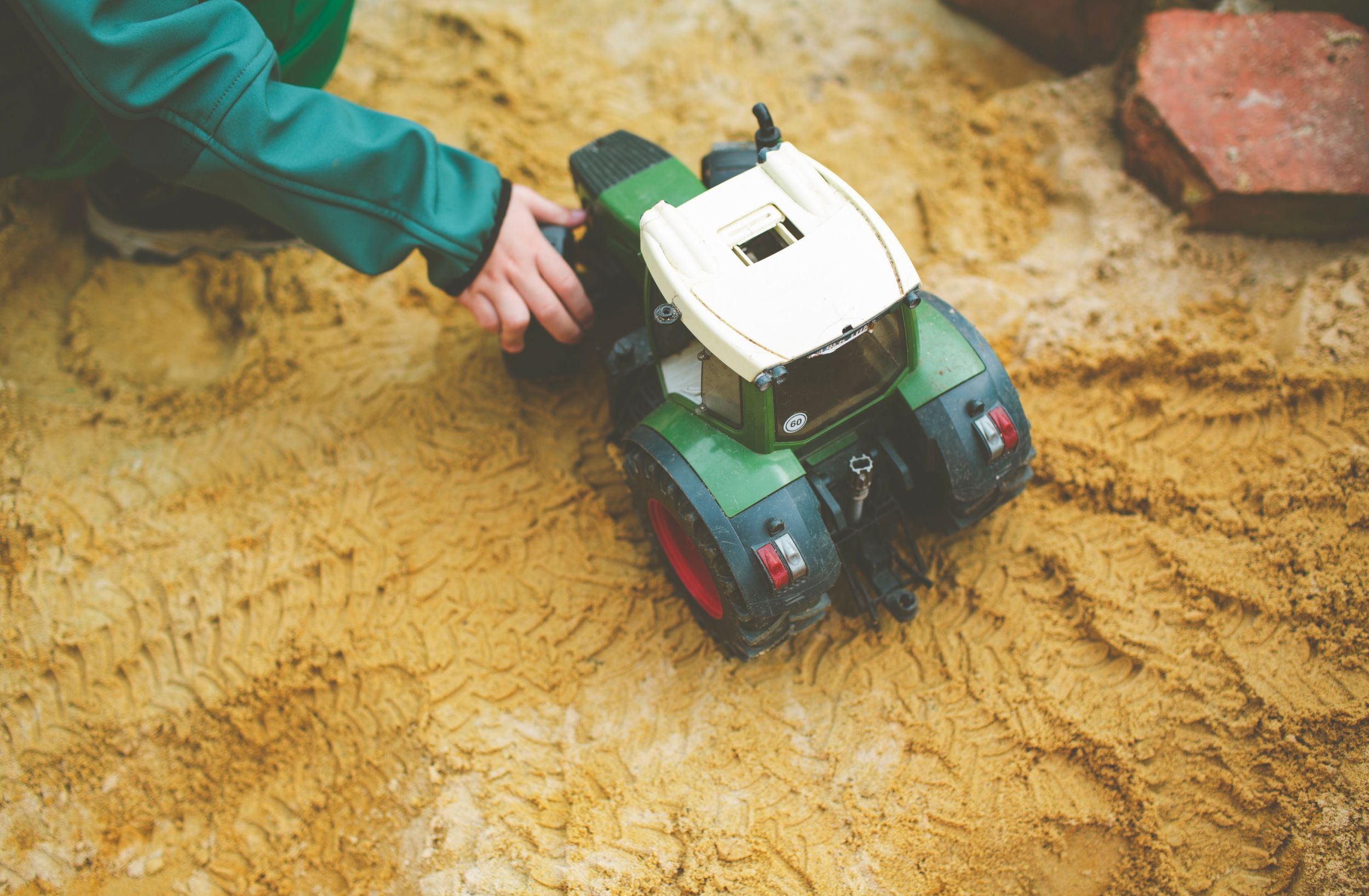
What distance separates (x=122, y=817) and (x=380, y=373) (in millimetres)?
1560

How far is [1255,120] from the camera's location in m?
2.96

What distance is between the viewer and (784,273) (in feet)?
6.40

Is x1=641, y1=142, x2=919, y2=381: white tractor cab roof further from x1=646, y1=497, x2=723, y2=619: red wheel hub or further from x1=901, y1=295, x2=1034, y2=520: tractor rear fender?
x1=646, y1=497, x2=723, y2=619: red wheel hub

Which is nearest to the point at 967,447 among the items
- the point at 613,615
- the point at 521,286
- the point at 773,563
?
the point at 773,563

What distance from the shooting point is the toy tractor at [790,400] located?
1942 mm

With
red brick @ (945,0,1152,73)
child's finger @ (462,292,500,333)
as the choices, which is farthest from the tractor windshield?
red brick @ (945,0,1152,73)

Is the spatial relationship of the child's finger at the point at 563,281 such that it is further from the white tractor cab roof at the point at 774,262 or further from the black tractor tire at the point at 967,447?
the black tractor tire at the point at 967,447

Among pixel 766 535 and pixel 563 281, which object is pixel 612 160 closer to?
pixel 563 281

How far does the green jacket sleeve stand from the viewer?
186 centimetres

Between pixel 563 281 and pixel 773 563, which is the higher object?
pixel 563 281

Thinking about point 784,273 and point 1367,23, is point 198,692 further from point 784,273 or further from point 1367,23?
point 1367,23

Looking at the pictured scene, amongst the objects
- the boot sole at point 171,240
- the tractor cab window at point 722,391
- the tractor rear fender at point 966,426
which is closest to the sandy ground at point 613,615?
the boot sole at point 171,240

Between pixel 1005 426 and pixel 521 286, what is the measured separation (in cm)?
138

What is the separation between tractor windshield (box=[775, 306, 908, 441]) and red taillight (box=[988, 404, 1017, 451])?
27 centimetres
